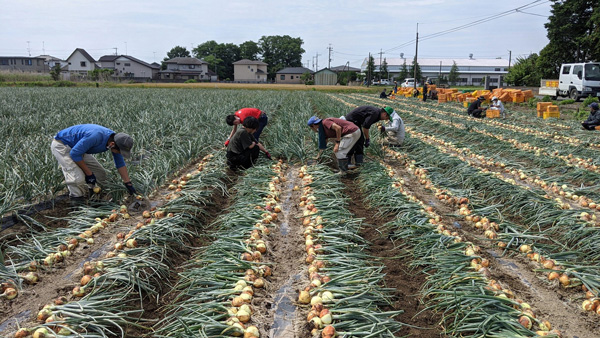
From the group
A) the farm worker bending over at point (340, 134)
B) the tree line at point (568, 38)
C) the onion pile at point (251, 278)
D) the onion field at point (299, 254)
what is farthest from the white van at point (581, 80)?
the onion pile at point (251, 278)

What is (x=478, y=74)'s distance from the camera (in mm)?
80688

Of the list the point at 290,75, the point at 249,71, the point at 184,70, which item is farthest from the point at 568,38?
the point at 184,70

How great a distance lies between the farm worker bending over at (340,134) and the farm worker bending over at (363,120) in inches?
11.7

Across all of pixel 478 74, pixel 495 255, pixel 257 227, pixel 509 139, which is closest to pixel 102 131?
pixel 257 227

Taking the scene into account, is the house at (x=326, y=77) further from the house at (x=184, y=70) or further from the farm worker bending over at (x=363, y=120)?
the farm worker bending over at (x=363, y=120)

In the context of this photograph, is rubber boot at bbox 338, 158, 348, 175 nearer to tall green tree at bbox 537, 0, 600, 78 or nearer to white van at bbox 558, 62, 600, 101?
white van at bbox 558, 62, 600, 101

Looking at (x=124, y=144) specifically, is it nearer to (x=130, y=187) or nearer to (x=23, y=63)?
(x=130, y=187)

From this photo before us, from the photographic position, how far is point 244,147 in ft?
19.6

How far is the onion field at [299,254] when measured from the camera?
8.00ft

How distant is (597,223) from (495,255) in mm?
1337

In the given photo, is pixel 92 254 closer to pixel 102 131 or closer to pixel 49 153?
pixel 102 131

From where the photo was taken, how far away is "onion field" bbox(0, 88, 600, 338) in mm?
2438

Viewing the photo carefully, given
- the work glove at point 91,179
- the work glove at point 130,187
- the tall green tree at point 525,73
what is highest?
the tall green tree at point 525,73

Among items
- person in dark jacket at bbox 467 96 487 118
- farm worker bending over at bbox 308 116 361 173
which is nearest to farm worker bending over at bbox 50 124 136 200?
farm worker bending over at bbox 308 116 361 173
